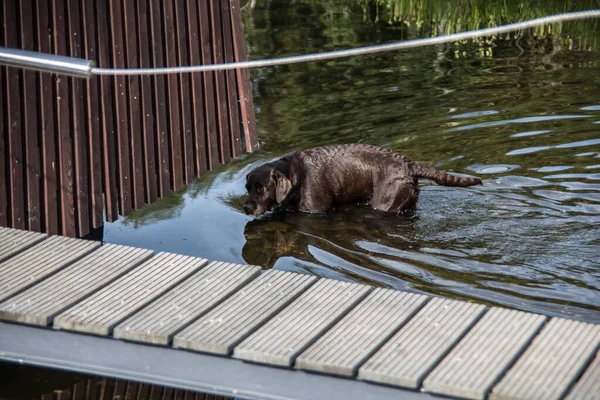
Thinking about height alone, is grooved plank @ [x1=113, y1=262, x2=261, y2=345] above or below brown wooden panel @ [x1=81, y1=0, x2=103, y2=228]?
below

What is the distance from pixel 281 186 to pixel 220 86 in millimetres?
1207

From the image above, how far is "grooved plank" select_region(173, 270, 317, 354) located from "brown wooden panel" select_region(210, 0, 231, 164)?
2.24 metres

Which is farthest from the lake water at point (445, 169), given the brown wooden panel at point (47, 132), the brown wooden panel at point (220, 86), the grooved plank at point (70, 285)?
the grooved plank at point (70, 285)

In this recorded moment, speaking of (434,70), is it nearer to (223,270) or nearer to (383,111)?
(383,111)

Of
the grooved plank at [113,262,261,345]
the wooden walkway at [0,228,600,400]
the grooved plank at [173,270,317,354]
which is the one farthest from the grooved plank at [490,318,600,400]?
the grooved plank at [113,262,261,345]

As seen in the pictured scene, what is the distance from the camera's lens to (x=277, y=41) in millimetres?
12938

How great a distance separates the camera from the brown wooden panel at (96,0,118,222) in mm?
6250

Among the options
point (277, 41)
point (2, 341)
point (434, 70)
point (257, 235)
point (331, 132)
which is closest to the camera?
point (2, 341)

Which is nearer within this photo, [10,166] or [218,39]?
[10,166]

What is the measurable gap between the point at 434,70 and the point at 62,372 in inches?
300

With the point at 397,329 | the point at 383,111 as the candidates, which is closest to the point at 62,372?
the point at 397,329

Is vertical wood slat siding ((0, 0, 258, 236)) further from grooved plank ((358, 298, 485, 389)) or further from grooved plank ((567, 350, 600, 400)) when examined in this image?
grooved plank ((567, 350, 600, 400))

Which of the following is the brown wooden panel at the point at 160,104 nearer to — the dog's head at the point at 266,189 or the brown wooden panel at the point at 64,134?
the brown wooden panel at the point at 64,134

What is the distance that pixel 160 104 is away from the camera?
6.69m
